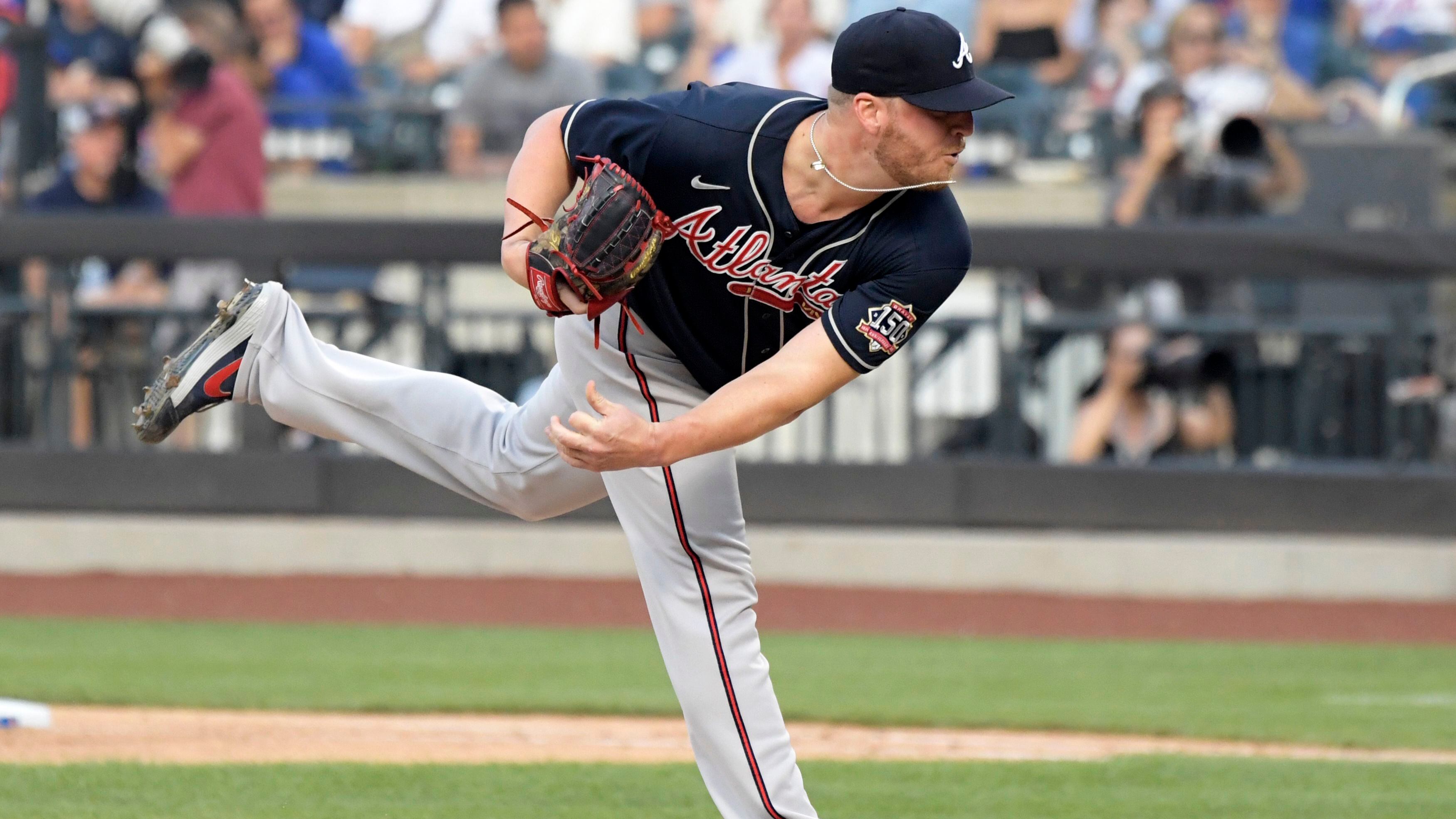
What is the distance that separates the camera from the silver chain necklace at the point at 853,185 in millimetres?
3713

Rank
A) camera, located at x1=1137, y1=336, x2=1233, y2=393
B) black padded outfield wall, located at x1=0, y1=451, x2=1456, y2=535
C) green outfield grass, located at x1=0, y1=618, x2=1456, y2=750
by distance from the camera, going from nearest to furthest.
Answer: green outfield grass, located at x1=0, y1=618, x2=1456, y2=750
camera, located at x1=1137, y1=336, x2=1233, y2=393
black padded outfield wall, located at x1=0, y1=451, x2=1456, y2=535

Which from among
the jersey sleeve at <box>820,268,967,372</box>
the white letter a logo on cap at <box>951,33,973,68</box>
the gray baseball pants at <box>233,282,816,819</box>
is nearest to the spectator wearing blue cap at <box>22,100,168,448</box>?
the gray baseball pants at <box>233,282,816,819</box>

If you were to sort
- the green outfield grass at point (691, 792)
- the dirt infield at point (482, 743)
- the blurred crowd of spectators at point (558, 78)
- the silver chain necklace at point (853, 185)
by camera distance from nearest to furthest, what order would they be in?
the silver chain necklace at point (853, 185) < the green outfield grass at point (691, 792) < the dirt infield at point (482, 743) < the blurred crowd of spectators at point (558, 78)

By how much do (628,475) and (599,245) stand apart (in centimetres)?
61

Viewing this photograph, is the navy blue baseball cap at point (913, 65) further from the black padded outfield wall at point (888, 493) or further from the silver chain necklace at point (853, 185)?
the black padded outfield wall at point (888, 493)

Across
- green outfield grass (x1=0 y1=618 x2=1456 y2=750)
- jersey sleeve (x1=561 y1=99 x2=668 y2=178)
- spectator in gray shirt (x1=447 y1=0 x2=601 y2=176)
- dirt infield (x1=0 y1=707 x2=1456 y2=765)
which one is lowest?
green outfield grass (x1=0 y1=618 x2=1456 y2=750)

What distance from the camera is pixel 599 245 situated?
11.7ft

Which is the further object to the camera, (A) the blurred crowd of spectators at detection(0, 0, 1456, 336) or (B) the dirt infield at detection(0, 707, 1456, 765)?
(A) the blurred crowd of spectators at detection(0, 0, 1456, 336)

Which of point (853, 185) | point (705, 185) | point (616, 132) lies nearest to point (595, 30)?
point (616, 132)

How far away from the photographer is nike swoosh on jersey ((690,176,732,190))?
384 cm

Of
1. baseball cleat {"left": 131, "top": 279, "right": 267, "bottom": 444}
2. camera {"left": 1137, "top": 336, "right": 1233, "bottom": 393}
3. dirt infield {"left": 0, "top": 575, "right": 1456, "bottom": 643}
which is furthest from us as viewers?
camera {"left": 1137, "top": 336, "right": 1233, "bottom": 393}

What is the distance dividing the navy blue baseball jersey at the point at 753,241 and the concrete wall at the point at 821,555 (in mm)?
4899

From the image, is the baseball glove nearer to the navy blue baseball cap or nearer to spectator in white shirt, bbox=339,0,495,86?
the navy blue baseball cap

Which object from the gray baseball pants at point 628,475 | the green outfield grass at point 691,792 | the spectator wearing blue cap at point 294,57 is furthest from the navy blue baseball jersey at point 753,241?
the spectator wearing blue cap at point 294,57
